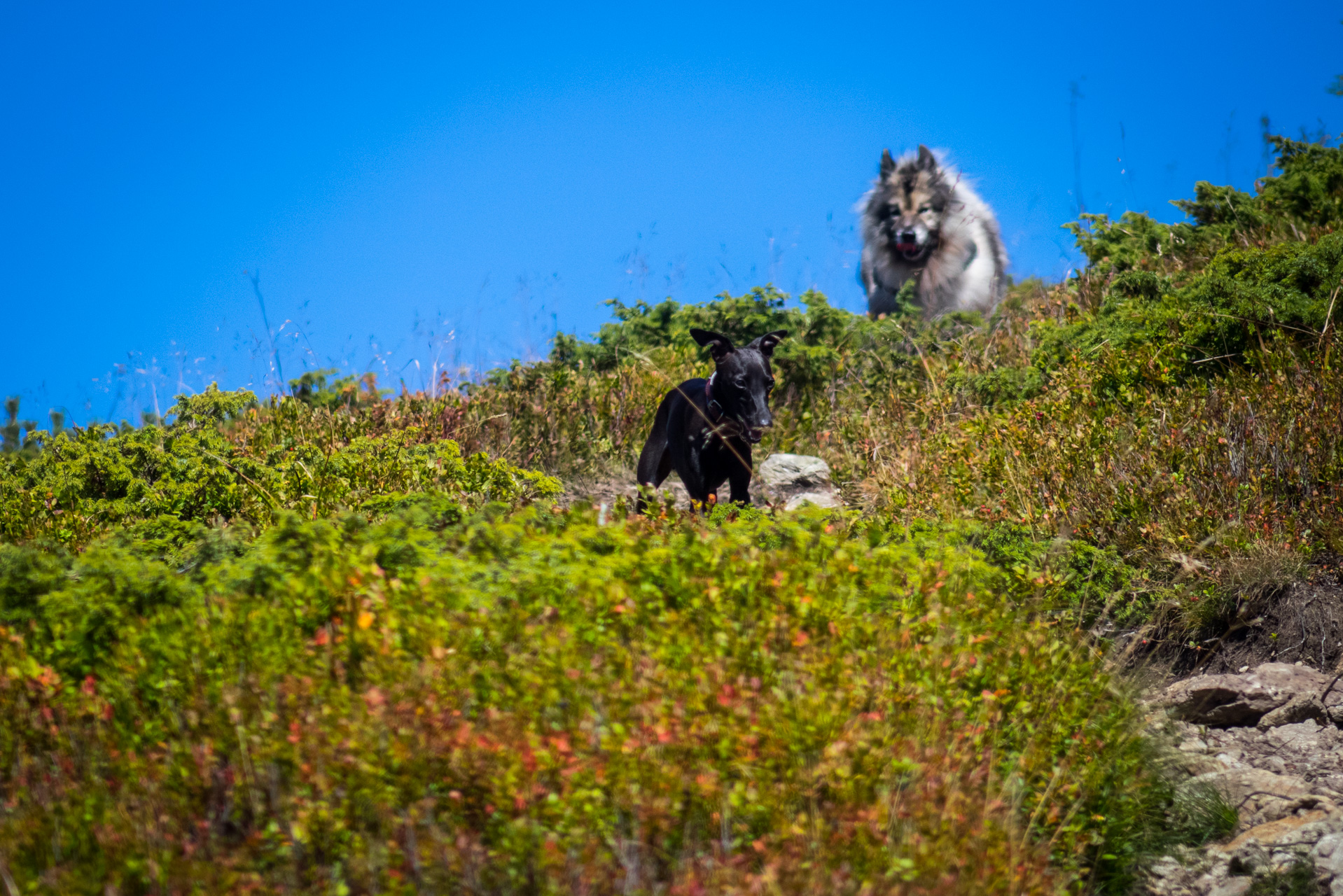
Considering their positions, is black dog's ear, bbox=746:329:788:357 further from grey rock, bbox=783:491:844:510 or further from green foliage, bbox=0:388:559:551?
grey rock, bbox=783:491:844:510

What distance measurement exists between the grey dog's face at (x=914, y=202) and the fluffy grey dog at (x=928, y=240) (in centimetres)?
1

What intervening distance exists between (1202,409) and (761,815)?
208 inches

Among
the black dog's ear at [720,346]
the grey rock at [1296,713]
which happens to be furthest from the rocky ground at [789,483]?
the grey rock at [1296,713]

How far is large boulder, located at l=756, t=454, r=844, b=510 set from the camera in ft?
32.7

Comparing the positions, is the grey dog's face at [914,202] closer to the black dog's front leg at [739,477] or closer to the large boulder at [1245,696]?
the black dog's front leg at [739,477]

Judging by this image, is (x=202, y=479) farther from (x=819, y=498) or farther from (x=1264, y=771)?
(x=1264, y=771)

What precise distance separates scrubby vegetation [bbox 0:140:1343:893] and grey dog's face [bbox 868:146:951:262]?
30.5 feet

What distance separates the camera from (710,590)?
3.32m

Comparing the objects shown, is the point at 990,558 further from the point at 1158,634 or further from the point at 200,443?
the point at 200,443

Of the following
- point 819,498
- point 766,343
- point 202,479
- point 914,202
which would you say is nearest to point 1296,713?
point 766,343

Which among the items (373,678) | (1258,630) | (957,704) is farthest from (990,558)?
(373,678)

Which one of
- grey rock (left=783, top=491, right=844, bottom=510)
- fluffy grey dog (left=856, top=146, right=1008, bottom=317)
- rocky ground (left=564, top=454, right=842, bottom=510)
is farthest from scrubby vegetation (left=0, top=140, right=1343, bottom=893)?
fluffy grey dog (left=856, top=146, right=1008, bottom=317)

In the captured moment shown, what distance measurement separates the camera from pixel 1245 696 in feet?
16.3

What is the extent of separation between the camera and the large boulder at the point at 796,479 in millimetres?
9961
